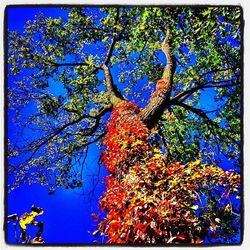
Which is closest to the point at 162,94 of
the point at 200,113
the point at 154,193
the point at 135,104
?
the point at 135,104

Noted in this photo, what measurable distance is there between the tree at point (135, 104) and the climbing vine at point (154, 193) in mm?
12

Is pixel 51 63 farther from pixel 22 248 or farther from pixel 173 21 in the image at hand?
pixel 22 248

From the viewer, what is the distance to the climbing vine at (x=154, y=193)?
4.62 metres

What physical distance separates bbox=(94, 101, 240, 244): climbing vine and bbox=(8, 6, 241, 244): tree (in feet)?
0.04

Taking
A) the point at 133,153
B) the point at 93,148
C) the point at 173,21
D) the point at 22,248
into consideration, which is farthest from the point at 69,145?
the point at 173,21

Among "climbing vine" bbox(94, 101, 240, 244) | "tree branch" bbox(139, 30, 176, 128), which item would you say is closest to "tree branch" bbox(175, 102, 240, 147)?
"tree branch" bbox(139, 30, 176, 128)

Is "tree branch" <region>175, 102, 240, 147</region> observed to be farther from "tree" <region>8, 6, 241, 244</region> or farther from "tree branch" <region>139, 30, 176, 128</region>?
"tree branch" <region>139, 30, 176, 128</region>

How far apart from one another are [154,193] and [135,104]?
1.26 m

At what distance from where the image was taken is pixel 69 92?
5.80 meters

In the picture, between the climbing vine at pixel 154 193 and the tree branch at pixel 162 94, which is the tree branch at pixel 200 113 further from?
the climbing vine at pixel 154 193

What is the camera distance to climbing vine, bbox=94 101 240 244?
4.62 meters

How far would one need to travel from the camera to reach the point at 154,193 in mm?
4707

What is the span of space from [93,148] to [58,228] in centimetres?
92

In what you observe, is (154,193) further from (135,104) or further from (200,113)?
(200,113)
